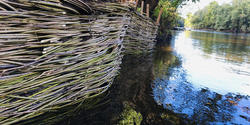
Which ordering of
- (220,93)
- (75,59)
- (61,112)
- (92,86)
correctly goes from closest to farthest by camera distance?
1. (75,59)
2. (61,112)
3. (92,86)
4. (220,93)

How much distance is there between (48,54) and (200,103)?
216 cm

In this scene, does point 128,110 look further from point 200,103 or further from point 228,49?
point 228,49

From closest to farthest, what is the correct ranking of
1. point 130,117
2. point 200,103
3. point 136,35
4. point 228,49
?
point 130,117 < point 200,103 < point 136,35 < point 228,49

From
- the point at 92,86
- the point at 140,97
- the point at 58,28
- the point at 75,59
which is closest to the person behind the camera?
the point at 58,28

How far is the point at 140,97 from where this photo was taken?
89.3 inches

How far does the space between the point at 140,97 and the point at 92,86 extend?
83cm

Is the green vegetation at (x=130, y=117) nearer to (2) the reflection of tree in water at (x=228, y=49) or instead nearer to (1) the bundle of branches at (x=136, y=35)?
(1) the bundle of branches at (x=136, y=35)

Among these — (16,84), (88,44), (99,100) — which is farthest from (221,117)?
(16,84)

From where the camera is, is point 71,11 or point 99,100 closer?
point 71,11

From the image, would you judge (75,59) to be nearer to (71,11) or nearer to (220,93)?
(71,11)

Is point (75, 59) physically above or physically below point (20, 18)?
below

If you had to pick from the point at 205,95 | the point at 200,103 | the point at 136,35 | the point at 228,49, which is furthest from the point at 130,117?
the point at 228,49

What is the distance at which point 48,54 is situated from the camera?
1287mm

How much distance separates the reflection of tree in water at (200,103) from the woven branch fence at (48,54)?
1168 mm
